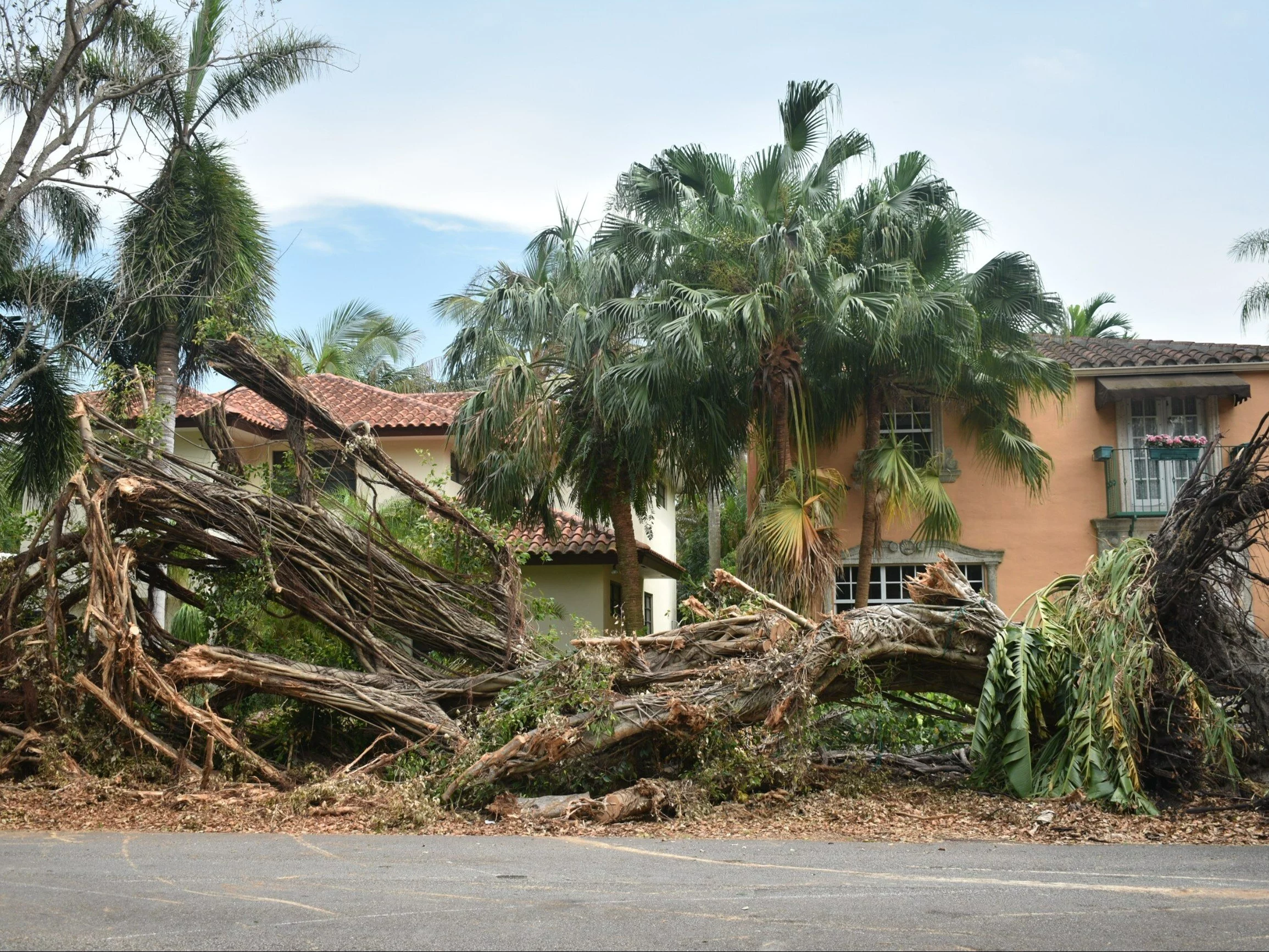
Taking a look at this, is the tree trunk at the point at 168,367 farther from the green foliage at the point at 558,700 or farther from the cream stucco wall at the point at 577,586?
the green foliage at the point at 558,700

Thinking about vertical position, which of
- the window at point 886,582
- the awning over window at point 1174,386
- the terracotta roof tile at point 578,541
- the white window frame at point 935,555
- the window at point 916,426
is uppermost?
the awning over window at point 1174,386

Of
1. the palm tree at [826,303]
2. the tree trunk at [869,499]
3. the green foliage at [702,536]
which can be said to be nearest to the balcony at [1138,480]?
the palm tree at [826,303]

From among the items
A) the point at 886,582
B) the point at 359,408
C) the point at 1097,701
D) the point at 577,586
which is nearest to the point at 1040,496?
the point at 886,582

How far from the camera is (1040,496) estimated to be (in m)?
17.9

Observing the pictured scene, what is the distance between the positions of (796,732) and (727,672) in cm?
76

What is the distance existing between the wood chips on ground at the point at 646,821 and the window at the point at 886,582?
344 inches

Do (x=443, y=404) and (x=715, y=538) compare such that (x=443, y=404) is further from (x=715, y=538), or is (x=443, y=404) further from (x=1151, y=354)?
(x=1151, y=354)

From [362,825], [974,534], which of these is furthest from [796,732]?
[974,534]

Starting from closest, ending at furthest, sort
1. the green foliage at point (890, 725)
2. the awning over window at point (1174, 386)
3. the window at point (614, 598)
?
the green foliage at point (890, 725), the awning over window at point (1174, 386), the window at point (614, 598)

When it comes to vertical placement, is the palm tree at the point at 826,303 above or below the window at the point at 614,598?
above

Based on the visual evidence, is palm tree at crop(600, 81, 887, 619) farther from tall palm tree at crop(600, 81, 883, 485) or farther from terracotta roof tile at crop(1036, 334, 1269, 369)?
terracotta roof tile at crop(1036, 334, 1269, 369)

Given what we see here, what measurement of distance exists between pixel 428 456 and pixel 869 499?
6.57 m

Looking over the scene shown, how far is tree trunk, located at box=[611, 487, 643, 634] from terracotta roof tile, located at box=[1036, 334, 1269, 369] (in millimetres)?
6815

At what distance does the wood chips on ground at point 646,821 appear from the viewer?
8.02 metres
